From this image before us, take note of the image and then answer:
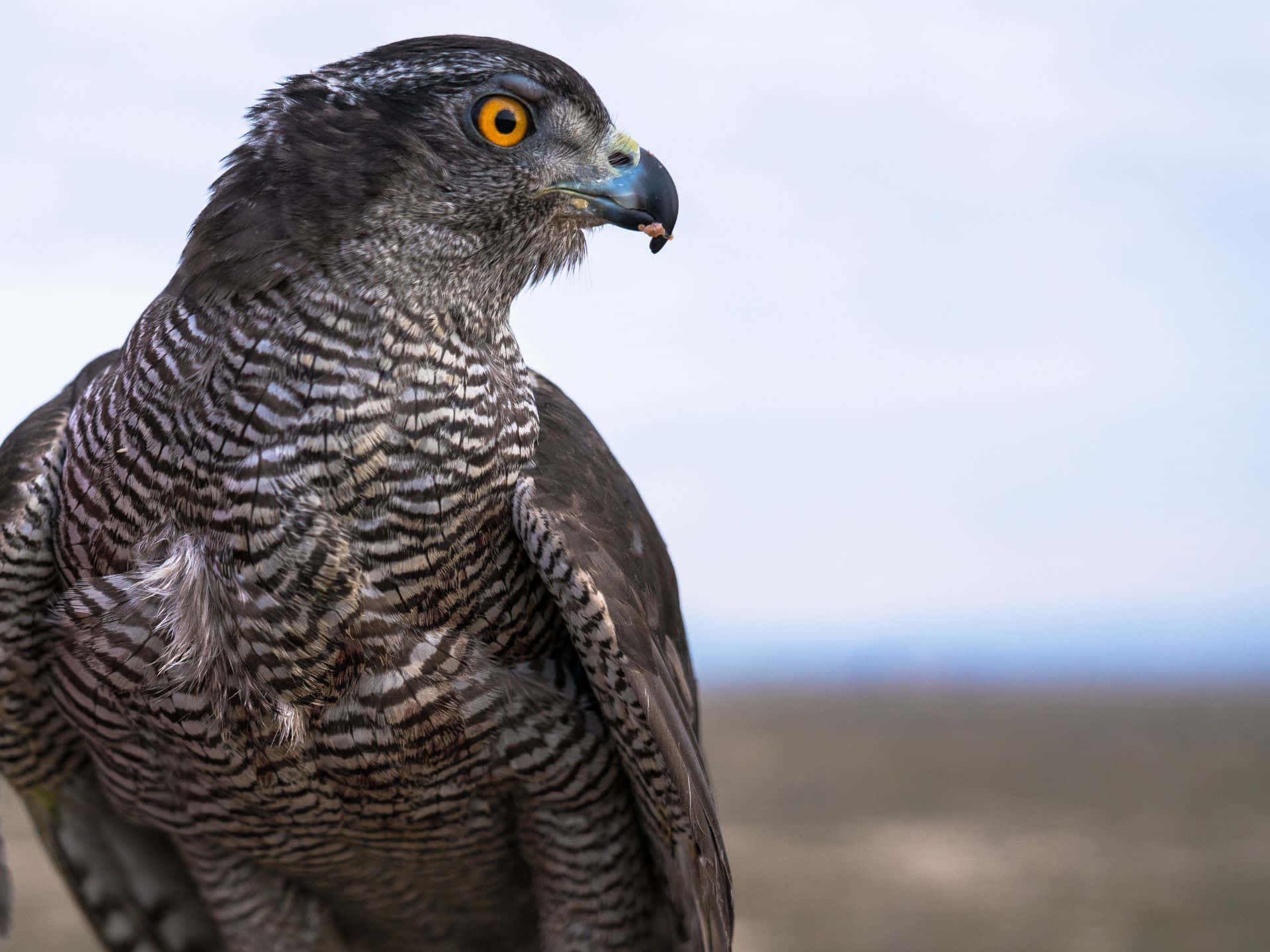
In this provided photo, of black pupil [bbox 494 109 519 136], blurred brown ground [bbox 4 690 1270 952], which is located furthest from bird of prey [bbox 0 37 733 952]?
blurred brown ground [bbox 4 690 1270 952]

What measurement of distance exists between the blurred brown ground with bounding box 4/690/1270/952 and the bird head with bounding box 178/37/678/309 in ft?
18.8

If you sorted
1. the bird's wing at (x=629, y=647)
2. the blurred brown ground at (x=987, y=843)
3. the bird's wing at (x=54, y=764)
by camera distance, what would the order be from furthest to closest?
the blurred brown ground at (x=987, y=843)
the bird's wing at (x=54, y=764)
the bird's wing at (x=629, y=647)

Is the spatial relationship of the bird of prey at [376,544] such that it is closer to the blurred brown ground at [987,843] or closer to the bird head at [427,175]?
the bird head at [427,175]

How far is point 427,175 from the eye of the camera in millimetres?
3410

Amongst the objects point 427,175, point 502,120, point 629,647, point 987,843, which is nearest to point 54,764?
point 629,647

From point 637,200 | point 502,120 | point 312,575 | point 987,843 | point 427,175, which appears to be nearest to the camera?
point 312,575

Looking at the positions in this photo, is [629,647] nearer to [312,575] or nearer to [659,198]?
[312,575]

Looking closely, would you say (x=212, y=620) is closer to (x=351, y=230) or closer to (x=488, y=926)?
(x=351, y=230)

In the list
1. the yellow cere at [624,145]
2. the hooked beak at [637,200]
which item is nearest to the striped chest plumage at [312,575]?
the hooked beak at [637,200]

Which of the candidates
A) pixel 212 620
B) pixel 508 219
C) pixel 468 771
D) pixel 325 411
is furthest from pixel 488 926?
pixel 508 219

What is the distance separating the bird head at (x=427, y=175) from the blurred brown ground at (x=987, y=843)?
18.8ft

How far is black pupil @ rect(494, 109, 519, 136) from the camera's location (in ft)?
11.6

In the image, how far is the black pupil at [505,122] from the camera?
353 centimetres

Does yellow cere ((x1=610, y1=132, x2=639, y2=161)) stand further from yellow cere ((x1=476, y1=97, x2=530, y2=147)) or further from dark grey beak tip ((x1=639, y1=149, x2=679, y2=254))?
yellow cere ((x1=476, y1=97, x2=530, y2=147))
